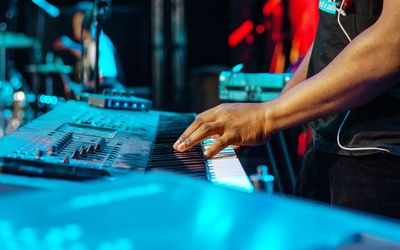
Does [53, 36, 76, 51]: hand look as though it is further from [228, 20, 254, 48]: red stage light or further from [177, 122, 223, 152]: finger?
[177, 122, 223, 152]: finger

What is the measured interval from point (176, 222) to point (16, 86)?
8.62 m

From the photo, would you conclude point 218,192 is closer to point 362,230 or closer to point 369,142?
point 362,230

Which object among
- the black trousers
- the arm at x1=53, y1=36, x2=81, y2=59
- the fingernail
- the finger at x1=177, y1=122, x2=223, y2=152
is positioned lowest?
the black trousers

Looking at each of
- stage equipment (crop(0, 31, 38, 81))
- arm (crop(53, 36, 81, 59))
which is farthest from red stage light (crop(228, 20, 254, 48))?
stage equipment (crop(0, 31, 38, 81))

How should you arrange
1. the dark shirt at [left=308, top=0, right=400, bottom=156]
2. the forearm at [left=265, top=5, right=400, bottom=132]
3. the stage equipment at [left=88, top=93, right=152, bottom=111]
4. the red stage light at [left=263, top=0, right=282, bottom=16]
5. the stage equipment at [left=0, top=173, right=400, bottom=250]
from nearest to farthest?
the stage equipment at [left=0, top=173, right=400, bottom=250]
the forearm at [left=265, top=5, right=400, bottom=132]
the dark shirt at [left=308, top=0, right=400, bottom=156]
the stage equipment at [left=88, top=93, right=152, bottom=111]
the red stage light at [left=263, top=0, right=282, bottom=16]

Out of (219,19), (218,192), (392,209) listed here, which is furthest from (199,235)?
(219,19)

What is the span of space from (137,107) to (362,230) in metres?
2.15

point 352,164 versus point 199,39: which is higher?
point 199,39

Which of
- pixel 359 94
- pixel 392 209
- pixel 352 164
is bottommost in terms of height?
pixel 392 209

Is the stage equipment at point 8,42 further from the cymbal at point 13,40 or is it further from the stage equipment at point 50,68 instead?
the stage equipment at point 50,68

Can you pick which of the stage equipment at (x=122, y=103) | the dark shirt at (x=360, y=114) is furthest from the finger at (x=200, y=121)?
the stage equipment at (x=122, y=103)

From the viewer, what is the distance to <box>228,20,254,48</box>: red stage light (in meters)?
9.16

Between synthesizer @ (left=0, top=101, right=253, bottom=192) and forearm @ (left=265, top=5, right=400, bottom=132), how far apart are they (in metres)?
0.24

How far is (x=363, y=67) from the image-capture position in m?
1.62
